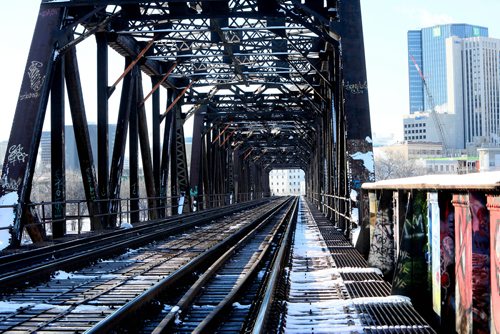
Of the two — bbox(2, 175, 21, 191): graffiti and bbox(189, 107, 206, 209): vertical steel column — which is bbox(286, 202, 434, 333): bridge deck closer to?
bbox(2, 175, 21, 191): graffiti

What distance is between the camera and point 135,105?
22.4 metres

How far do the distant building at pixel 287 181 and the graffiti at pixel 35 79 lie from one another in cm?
18103

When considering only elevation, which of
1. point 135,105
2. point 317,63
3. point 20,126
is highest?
point 317,63

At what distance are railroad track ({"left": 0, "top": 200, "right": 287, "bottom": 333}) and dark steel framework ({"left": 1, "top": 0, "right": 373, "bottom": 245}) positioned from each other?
10.3ft

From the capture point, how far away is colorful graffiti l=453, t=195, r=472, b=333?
15.2 feet

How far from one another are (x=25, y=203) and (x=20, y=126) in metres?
1.65

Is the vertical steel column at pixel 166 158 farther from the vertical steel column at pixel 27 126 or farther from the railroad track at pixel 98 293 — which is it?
the railroad track at pixel 98 293

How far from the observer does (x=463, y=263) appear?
482 cm

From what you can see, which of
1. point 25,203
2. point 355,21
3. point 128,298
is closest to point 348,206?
point 355,21

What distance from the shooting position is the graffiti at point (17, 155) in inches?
533

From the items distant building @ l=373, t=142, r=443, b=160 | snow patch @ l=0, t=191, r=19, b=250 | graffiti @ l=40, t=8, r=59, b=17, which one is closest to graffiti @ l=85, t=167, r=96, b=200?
graffiti @ l=40, t=8, r=59, b=17

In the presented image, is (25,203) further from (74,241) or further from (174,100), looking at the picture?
(174,100)

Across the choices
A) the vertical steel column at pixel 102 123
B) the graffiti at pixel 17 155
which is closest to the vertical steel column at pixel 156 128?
the vertical steel column at pixel 102 123

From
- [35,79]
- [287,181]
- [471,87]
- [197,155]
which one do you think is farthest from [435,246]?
[287,181]
